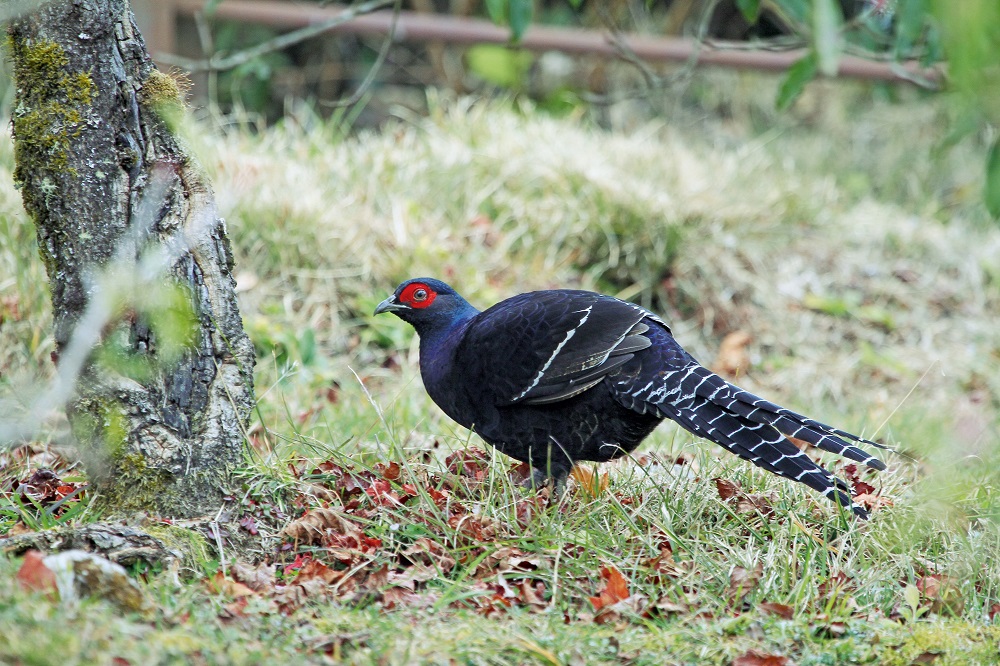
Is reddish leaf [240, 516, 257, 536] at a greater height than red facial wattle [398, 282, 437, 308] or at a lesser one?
lesser

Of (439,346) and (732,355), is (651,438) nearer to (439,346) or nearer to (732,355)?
(439,346)

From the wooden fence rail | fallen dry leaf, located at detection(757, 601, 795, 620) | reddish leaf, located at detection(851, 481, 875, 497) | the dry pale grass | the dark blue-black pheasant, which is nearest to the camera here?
fallen dry leaf, located at detection(757, 601, 795, 620)

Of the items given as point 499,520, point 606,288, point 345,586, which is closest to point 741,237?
point 606,288

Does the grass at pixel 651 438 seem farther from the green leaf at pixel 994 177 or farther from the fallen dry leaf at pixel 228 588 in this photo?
the green leaf at pixel 994 177

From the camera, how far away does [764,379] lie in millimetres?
5938

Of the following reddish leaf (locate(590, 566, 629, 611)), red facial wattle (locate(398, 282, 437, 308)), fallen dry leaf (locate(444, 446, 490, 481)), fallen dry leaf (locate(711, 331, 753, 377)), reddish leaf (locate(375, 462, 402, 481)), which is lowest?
fallen dry leaf (locate(711, 331, 753, 377))

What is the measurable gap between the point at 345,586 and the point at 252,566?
0.98ft

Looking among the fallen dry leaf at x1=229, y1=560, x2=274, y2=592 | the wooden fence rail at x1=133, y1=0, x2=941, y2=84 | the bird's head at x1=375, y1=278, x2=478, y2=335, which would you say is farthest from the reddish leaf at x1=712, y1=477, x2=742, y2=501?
the wooden fence rail at x1=133, y1=0, x2=941, y2=84

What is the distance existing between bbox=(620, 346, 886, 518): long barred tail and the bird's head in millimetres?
806

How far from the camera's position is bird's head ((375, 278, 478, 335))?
3.77m

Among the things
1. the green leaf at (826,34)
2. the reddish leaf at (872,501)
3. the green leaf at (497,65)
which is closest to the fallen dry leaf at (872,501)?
the reddish leaf at (872,501)

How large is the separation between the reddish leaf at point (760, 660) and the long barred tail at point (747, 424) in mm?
578

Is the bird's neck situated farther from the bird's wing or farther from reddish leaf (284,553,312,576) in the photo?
reddish leaf (284,553,312,576)

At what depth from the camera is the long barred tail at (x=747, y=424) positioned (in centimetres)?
293
